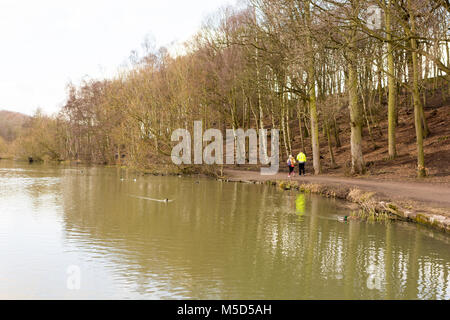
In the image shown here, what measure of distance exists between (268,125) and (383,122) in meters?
15.5

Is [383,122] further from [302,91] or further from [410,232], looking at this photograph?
[410,232]

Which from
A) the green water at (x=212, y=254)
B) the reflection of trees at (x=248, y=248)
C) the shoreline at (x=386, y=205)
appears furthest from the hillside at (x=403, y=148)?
the green water at (x=212, y=254)

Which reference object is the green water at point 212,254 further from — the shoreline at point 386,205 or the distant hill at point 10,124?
the distant hill at point 10,124

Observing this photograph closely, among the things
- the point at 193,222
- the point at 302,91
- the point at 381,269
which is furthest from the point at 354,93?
the point at 381,269

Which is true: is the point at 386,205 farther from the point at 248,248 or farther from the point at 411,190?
the point at 248,248

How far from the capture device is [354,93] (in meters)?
22.3

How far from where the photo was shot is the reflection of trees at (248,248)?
7.10 m

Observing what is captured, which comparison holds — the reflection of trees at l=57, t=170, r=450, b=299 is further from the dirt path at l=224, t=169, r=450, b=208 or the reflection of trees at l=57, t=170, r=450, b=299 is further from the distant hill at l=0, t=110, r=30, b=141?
the distant hill at l=0, t=110, r=30, b=141

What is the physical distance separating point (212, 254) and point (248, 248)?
3.24 ft

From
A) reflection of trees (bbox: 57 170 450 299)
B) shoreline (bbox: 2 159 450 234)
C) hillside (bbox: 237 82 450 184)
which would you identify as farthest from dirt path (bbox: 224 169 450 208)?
reflection of trees (bbox: 57 170 450 299)

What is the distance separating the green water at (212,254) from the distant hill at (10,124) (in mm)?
83431

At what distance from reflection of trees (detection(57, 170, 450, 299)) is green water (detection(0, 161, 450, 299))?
0.02 m

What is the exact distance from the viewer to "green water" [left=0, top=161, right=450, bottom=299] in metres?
6.88

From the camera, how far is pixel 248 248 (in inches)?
380
